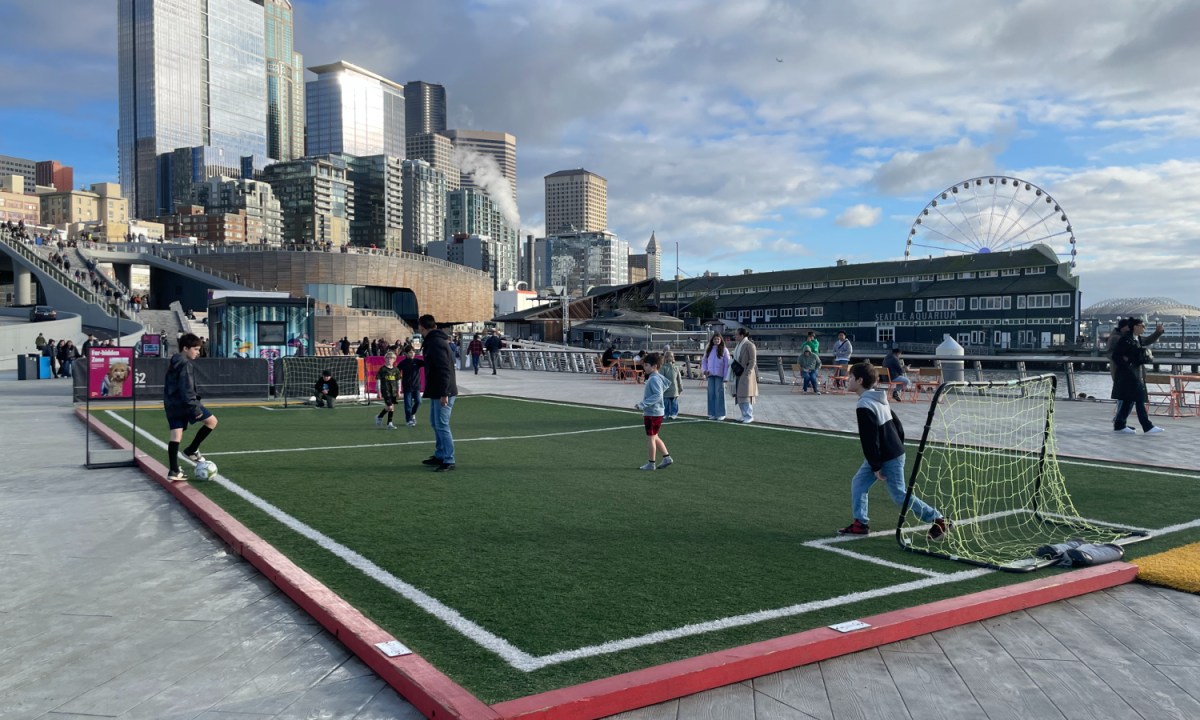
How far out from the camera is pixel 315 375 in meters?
22.0

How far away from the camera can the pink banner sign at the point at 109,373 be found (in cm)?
1781

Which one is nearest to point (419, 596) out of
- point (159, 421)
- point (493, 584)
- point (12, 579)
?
point (493, 584)

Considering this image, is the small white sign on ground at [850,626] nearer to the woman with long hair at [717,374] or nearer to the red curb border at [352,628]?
the red curb border at [352,628]

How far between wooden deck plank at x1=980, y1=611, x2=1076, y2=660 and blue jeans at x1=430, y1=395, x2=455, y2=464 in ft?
21.9

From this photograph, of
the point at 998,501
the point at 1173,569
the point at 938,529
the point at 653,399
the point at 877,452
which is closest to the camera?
the point at 1173,569

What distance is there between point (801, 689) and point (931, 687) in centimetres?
65

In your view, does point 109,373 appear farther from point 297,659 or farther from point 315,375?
A: point 297,659

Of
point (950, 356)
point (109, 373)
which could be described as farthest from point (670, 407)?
point (109, 373)

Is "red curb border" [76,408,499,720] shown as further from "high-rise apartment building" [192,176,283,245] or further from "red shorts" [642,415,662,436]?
"high-rise apartment building" [192,176,283,245]

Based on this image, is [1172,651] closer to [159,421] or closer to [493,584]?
[493,584]

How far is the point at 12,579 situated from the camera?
5781mm

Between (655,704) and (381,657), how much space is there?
1395 millimetres

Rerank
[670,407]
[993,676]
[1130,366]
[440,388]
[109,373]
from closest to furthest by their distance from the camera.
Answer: [993,676], [440,388], [1130,366], [670,407], [109,373]

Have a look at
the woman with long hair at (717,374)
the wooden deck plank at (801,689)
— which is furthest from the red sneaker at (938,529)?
the woman with long hair at (717,374)
